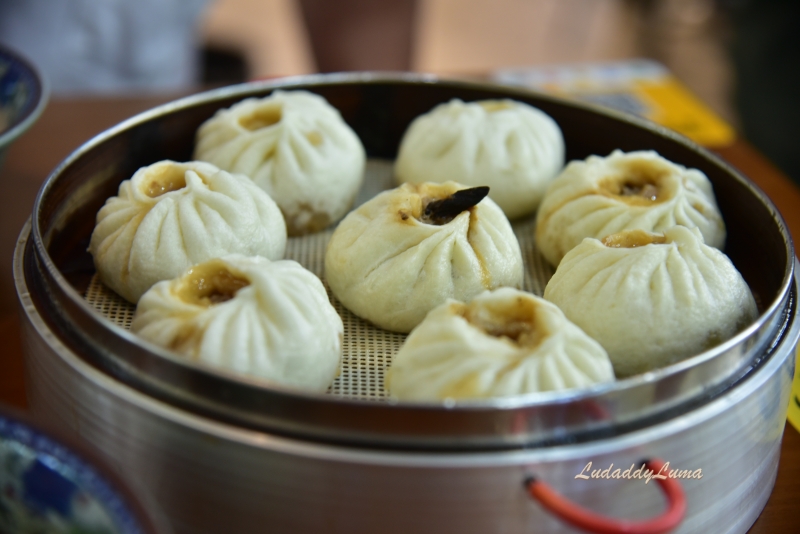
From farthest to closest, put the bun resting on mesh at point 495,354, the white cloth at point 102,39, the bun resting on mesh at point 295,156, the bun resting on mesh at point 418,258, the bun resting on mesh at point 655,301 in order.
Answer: the white cloth at point 102,39
the bun resting on mesh at point 295,156
the bun resting on mesh at point 418,258
the bun resting on mesh at point 655,301
the bun resting on mesh at point 495,354

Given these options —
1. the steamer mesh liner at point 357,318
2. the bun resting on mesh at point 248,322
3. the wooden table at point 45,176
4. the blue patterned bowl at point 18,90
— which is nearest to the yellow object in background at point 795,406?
the wooden table at point 45,176

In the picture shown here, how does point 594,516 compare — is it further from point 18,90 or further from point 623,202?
point 18,90

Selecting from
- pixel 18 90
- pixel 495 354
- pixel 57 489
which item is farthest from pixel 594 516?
pixel 18 90

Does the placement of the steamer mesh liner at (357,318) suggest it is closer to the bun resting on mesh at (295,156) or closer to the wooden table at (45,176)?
the bun resting on mesh at (295,156)

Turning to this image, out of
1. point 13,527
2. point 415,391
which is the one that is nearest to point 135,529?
point 13,527

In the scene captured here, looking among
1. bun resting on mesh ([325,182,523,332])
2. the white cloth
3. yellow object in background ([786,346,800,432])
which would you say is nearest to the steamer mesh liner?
bun resting on mesh ([325,182,523,332])
